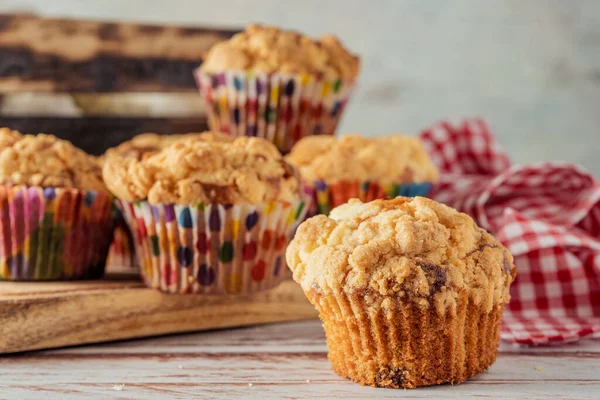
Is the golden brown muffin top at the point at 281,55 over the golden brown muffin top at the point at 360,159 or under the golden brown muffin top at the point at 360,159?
over

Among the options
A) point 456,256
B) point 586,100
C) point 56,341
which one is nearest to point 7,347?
point 56,341

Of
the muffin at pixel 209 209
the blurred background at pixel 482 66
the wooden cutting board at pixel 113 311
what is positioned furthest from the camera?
the blurred background at pixel 482 66

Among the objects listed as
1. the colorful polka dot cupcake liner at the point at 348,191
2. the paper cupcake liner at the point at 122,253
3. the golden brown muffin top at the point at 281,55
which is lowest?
the paper cupcake liner at the point at 122,253

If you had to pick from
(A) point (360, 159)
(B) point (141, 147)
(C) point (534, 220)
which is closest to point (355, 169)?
(A) point (360, 159)

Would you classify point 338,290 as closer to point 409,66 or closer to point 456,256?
point 456,256

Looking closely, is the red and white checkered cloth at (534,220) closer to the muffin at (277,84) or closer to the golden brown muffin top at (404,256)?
the golden brown muffin top at (404,256)

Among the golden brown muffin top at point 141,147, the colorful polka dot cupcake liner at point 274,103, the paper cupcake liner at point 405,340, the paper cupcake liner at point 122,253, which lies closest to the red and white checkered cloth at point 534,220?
the paper cupcake liner at point 405,340

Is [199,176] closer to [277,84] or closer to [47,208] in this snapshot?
[47,208]
